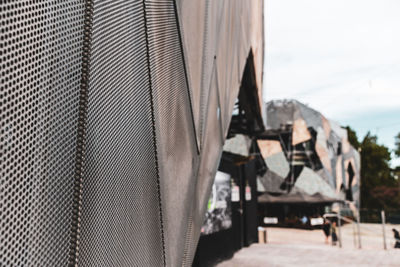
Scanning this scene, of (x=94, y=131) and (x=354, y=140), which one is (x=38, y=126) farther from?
(x=354, y=140)

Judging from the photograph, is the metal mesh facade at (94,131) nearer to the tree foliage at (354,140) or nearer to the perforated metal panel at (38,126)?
the perforated metal panel at (38,126)

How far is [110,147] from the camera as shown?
1.71 metres

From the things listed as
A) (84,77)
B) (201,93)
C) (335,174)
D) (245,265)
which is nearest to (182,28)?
(201,93)

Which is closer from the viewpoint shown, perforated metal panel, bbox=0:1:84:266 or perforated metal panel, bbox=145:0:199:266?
perforated metal panel, bbox=0:1:84:266

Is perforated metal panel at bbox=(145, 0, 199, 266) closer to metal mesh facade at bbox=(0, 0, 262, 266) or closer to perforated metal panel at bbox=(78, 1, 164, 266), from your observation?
metal mesh facade at bbox=(0, 0, 262, 266)

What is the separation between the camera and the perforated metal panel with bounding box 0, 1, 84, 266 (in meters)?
1.06

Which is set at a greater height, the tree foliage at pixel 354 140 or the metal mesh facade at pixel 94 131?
the tree foliage at pixel 354 140

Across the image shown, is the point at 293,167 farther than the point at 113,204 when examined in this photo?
Yes

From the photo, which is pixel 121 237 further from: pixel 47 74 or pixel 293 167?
pixel 293 167

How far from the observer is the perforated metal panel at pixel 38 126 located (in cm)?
106

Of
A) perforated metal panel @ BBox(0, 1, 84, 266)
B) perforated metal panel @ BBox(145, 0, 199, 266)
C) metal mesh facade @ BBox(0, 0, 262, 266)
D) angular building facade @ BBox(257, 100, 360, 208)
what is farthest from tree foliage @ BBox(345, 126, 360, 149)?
perforated metal panel @ BBox(0, 1, 84, 266)

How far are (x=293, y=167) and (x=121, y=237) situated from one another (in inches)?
1328

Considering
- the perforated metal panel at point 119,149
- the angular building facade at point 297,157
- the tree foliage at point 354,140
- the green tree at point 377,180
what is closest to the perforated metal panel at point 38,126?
the perforated metal panel at point 119,149

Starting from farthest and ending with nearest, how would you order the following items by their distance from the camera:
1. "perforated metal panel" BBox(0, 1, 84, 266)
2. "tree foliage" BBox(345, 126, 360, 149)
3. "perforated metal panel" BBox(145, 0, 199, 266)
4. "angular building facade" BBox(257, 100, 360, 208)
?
1. "tree foliage" BBox(345, 126, 360, 149)
2. "angular building facade" BBox(257, 100, 360, 208)
3. "perforated metal panel" BBox(145, 0, 199, 266)
4. "perforated metal panel" BBox(0, 1, 84, 266)
